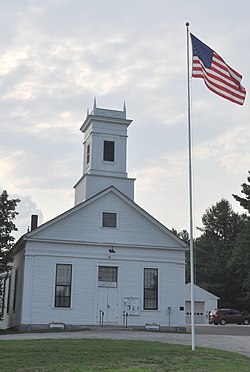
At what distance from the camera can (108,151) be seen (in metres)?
36.3

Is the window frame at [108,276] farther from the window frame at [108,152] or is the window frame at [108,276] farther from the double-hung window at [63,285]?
the window frame at [108,152]

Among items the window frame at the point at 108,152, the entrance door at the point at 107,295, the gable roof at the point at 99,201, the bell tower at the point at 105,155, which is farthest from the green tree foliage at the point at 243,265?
the entrance door at the point at 107,295

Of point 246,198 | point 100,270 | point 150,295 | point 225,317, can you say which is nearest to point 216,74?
point 100,270

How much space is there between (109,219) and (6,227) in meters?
5.74

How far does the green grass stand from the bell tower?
711 inches

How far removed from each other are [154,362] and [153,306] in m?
18.0

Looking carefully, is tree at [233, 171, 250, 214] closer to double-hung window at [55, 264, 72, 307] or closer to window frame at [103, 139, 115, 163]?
window frame at [103, 139, 115, 163]

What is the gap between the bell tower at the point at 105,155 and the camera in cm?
3556

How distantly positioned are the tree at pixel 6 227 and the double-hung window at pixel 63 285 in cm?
266

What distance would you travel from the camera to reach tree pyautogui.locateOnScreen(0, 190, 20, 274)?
3033 cm

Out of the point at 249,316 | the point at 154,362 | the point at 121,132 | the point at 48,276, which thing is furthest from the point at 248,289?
the point at 154,362

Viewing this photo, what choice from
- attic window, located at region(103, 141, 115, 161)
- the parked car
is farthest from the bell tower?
the parked car

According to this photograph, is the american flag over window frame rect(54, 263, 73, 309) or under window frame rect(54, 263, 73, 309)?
over

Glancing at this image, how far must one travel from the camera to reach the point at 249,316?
180 ft
